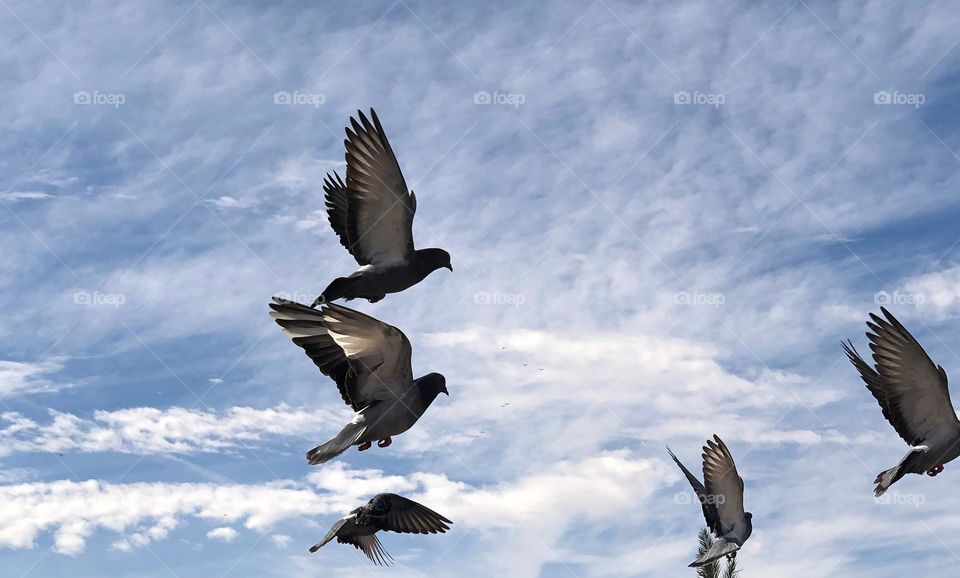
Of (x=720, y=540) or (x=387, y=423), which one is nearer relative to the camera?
(x=387, y=423)

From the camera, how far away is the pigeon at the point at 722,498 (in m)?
17.7

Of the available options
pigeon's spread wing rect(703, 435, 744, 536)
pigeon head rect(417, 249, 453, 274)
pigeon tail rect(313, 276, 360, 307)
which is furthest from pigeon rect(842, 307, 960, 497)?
pigeon tail rect(313, 276, 360, 307)

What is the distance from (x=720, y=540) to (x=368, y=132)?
10.0 metres

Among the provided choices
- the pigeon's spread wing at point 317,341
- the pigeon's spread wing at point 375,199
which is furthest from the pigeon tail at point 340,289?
the pigeon's spread wing at point 317,341

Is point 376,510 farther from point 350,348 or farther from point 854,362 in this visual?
point 854,362

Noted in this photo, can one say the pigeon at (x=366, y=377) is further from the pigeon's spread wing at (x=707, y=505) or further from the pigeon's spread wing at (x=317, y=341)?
the pigeon's spread wing at (x=707, y=505)

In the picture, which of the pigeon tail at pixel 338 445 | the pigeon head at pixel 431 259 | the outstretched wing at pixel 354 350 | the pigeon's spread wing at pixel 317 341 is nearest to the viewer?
the outstretched wing at pixel 354 350

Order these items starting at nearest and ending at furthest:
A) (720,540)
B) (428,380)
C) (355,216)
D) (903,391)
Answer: (428,380), (355,216), (903,391), (720,540)

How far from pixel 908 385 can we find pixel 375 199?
9.58 m

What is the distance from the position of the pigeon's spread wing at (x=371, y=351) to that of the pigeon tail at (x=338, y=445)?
449 mm

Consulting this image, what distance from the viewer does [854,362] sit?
55.7 ft

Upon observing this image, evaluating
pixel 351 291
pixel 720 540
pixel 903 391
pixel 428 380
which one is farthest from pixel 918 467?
pixel 351 291

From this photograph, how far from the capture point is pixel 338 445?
13156mm

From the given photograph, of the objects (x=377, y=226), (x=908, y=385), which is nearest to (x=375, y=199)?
(x=377, y=226)
